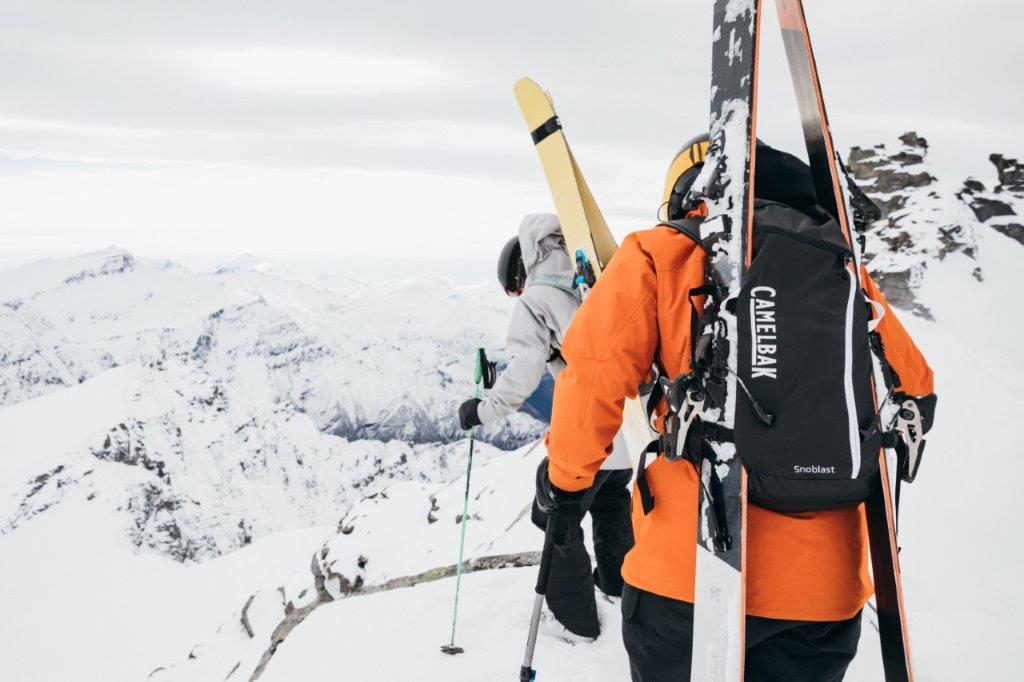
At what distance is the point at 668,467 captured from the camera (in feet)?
7.44

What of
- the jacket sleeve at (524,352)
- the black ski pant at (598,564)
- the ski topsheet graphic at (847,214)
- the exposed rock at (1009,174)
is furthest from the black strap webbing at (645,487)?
the exposed rock at (1009,174)

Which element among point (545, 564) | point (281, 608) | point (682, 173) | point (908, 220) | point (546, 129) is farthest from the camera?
point (908, 220)

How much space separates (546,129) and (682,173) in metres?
2.82

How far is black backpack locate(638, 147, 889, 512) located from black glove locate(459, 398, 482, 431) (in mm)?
2555

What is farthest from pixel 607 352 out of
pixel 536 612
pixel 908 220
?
pixel 908 220

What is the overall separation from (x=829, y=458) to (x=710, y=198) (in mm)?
910

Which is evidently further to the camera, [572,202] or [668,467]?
[572,202]

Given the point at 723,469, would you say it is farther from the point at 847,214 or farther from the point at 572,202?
the point at 572,202

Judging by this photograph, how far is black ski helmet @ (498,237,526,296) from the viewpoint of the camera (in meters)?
4.54

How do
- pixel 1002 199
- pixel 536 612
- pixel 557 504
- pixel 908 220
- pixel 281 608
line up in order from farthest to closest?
1. pixel 1002 199
2. pixel 908 220
3. pixel 281 608
4. pixel 536 612
5. pixel 557 504

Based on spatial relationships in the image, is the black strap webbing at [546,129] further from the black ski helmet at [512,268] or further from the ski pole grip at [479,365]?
the ski pole grip at [479,365]

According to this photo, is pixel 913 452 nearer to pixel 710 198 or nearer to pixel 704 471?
pixel 704 471

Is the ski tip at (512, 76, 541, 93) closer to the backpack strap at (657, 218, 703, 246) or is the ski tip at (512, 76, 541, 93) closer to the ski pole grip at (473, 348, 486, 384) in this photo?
the ski pole grip at (473, 348, 486, 384)

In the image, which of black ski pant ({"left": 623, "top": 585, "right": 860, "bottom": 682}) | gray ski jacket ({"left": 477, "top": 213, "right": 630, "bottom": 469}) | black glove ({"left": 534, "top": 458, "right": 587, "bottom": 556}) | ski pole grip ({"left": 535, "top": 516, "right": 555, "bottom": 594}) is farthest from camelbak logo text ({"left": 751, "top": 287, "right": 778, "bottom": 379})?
gray ski jacket ({"left": 477, "top": 213, "right": 630, "bottom": 469})
